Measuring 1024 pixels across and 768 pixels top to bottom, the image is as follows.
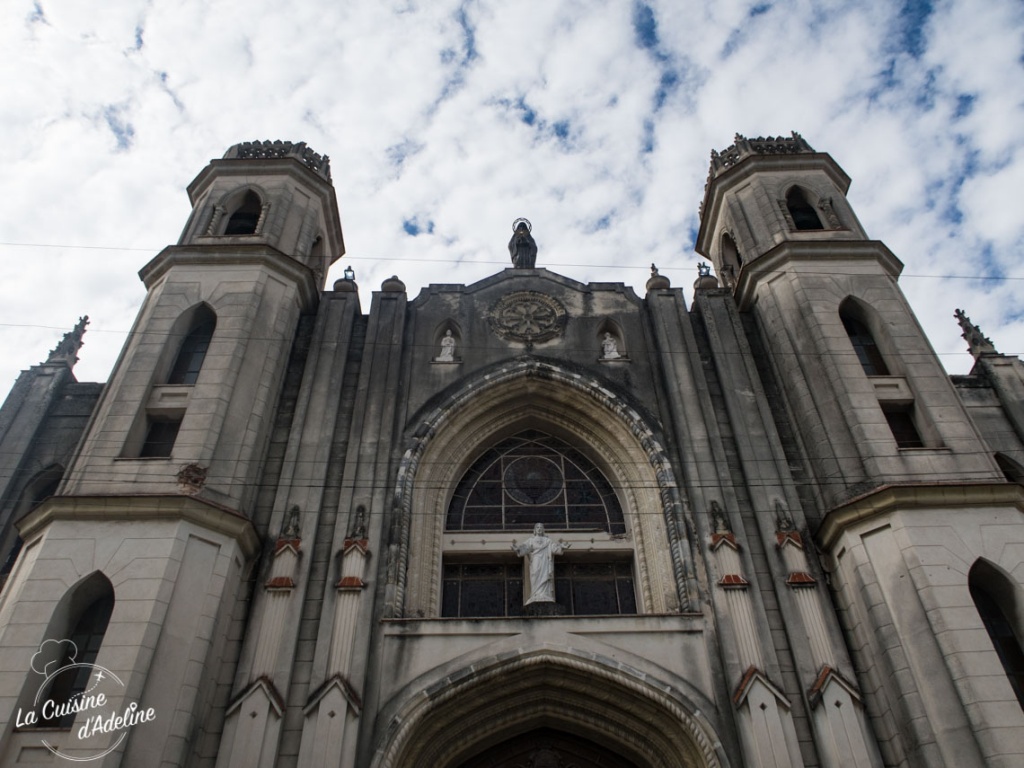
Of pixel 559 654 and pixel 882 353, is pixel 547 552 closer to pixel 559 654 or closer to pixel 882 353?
pixel 559 654

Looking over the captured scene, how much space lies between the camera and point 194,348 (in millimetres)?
16703

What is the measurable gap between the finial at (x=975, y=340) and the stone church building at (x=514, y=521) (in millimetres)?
170

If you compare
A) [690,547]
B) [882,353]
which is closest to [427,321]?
[690,547]

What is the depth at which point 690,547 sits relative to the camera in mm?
14133

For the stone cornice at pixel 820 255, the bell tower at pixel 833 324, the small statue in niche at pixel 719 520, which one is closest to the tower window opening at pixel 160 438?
the small statue in niche at pixel 719 520

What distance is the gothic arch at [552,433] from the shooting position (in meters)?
14.3

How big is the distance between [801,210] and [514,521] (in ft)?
36.6

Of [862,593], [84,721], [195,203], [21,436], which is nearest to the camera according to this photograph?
[84,721]

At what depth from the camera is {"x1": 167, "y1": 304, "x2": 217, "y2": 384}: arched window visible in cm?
1616

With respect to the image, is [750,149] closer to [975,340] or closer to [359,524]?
[975,340]

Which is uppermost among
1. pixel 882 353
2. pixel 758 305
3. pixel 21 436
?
pixel 758 305

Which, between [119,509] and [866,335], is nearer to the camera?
[119,509]

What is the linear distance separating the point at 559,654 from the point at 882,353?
9215 millimetres

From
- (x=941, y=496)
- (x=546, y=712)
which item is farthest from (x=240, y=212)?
(x=941, y=496)
